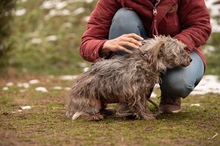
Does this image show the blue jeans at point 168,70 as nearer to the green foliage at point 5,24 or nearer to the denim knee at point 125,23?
the denim knee at point 125,23

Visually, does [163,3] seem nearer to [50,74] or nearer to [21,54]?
[50,74]

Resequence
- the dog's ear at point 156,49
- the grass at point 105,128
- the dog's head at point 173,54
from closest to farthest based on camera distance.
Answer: the grass at point 105,128 < the dog's ear at point 156,49 < the dog's head at point 173,54

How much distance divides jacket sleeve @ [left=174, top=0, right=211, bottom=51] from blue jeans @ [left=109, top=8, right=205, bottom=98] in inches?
10.4

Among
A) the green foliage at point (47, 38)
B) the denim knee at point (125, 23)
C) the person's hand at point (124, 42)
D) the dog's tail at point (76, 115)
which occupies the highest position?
the denim knee at point (125, 23)

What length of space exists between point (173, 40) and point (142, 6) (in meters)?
0.52

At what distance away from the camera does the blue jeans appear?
4.49 metres

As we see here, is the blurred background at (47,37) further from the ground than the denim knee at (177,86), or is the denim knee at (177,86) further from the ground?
the denim knee at (177,86)

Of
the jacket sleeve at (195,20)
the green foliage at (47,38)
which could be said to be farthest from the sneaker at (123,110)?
the green foliage at (47,38)

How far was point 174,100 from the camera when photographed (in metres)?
4.95

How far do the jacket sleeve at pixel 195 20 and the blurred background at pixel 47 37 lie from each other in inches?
167

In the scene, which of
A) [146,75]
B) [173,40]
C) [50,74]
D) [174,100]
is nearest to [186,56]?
[173,40]

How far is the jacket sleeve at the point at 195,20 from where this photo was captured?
15.1 feet

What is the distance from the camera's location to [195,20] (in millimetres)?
4676

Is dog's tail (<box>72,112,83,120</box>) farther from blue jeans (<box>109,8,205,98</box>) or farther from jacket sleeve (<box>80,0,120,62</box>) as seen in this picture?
blue jeans (<box>109,8,205,98</box>)
